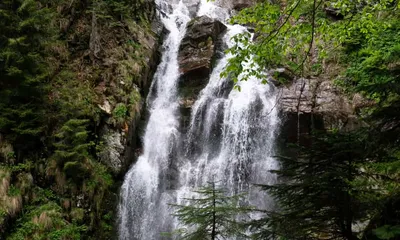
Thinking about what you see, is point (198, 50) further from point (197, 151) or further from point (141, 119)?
point (197, 151)

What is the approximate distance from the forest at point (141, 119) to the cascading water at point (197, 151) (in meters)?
0.75

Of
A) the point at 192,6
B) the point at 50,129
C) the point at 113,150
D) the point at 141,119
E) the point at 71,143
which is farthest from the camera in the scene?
the point at 192,6

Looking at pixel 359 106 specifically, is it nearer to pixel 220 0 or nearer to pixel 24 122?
pixel 24 122

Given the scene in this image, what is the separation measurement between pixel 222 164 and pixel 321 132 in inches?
372

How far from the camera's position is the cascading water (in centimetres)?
1126

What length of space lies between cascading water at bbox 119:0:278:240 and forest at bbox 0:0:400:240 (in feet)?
2.45

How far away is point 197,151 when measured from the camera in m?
13.6

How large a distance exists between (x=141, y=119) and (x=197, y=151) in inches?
118

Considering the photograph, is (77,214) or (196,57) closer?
(77,214)

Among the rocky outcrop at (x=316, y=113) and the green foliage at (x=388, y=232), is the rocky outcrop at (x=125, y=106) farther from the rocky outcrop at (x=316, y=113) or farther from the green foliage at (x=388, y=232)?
the green foliage at (x=388, y=232)

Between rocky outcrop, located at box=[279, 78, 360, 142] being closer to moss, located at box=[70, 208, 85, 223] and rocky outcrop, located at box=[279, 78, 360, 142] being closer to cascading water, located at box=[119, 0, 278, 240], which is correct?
cascading water, located at box=[119, 0, 278, 240]

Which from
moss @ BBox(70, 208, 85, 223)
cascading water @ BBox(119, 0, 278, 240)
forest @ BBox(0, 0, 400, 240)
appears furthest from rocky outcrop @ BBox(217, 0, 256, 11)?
moss @ BBox(70, 208, 85, 223)

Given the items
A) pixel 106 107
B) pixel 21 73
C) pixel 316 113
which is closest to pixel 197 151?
pixel 106 107

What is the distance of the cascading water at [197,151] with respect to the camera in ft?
36.9
